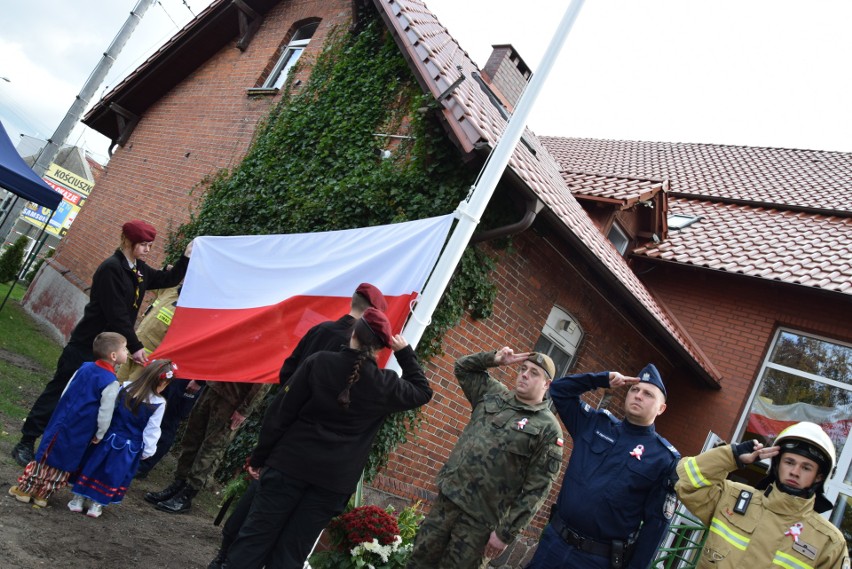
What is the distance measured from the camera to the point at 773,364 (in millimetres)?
10422

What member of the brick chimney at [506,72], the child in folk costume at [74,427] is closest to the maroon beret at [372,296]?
the child in folk costume at [74,427]

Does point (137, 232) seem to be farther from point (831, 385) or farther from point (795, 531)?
point (831, 385)

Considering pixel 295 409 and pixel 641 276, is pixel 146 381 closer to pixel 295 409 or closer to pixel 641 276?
pixel 295 409

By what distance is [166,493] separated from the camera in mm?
5648

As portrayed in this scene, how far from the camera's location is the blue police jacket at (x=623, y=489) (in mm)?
3855

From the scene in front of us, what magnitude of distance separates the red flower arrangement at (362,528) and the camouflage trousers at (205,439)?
1541 mm

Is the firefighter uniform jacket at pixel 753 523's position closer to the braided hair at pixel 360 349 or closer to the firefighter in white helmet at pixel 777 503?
the firefighter in white helmet at pixel 777 503

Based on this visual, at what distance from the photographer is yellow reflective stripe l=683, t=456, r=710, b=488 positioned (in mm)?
3801

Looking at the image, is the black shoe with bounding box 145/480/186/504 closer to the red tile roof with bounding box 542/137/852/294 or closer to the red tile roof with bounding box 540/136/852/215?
the red tile roof with bounding box 542/137/852/294

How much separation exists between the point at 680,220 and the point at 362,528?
9963mm

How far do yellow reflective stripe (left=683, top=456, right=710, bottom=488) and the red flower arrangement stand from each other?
1989mm

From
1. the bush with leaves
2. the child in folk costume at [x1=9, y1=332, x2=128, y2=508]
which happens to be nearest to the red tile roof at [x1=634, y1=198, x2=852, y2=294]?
the child in folk costume at [x1=9, y1=332, x2=128, y2=508]

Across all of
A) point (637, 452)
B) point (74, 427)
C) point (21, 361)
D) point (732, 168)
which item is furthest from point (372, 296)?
point (732, 168)

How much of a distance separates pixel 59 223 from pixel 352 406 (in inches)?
1163
